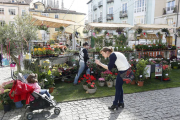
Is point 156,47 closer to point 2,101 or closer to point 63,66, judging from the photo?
point 63,66

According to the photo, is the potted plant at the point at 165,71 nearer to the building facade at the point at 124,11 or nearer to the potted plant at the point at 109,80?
the potted plant at the point at 109,80

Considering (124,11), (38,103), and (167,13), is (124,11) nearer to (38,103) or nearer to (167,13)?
(167,13)

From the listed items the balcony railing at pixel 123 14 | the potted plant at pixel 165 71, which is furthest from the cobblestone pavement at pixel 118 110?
the balcony railing at pixel 123 14

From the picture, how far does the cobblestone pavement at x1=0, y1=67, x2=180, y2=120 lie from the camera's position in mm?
4184

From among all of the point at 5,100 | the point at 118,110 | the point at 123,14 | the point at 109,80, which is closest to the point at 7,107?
the point at 5,100

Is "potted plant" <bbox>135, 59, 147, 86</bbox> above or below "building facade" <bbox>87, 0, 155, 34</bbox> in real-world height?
below

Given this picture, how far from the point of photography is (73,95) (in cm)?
582

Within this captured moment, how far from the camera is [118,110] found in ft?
15.0

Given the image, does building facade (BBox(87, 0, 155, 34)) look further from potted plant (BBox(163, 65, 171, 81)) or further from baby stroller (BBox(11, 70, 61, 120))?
baby stroller (BBox(11, 70, 61, 120))

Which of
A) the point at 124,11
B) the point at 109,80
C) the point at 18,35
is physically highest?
the point at 124,11

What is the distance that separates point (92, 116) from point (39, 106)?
1.43 m

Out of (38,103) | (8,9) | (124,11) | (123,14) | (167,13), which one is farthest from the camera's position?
(8,9)

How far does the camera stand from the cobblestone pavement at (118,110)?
4.18 m

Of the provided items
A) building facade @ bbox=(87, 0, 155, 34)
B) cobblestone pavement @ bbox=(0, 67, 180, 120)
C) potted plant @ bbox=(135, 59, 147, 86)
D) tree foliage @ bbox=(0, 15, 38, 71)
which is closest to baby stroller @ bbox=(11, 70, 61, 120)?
cobblestone pavement @ bbox=(0, 67, 180, 120)
